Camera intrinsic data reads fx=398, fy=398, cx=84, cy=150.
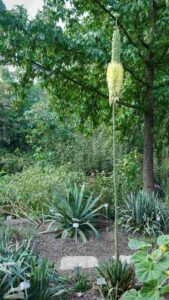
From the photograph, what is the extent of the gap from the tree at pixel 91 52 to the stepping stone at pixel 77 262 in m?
1.85

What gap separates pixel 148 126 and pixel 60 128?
12.4 ft

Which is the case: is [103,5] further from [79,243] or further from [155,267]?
[155,267]

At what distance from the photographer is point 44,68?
509 centimetres

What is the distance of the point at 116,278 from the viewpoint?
3119 mm

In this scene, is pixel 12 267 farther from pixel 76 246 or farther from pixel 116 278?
pixel 76 246

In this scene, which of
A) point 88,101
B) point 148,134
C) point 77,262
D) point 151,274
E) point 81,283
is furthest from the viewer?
point 88,101

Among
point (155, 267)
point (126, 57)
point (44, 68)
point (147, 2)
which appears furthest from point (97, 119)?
point (155, 267)

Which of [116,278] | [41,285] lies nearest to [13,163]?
[116,278]

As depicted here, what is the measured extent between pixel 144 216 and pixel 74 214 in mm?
859

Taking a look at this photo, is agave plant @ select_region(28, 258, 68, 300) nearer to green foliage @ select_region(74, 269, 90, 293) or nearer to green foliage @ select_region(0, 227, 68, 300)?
green foliage @ select_region(0, 227, 68, 300)

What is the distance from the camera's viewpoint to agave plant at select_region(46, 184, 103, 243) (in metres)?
4.69

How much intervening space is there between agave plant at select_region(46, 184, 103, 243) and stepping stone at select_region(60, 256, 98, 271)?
0.46m

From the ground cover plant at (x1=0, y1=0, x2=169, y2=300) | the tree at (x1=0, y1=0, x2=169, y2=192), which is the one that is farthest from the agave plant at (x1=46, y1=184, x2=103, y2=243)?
the tree at (x1=0, y1=0, x2=169, y2=192)

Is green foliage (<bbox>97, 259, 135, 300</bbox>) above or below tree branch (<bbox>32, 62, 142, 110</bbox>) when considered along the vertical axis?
below
